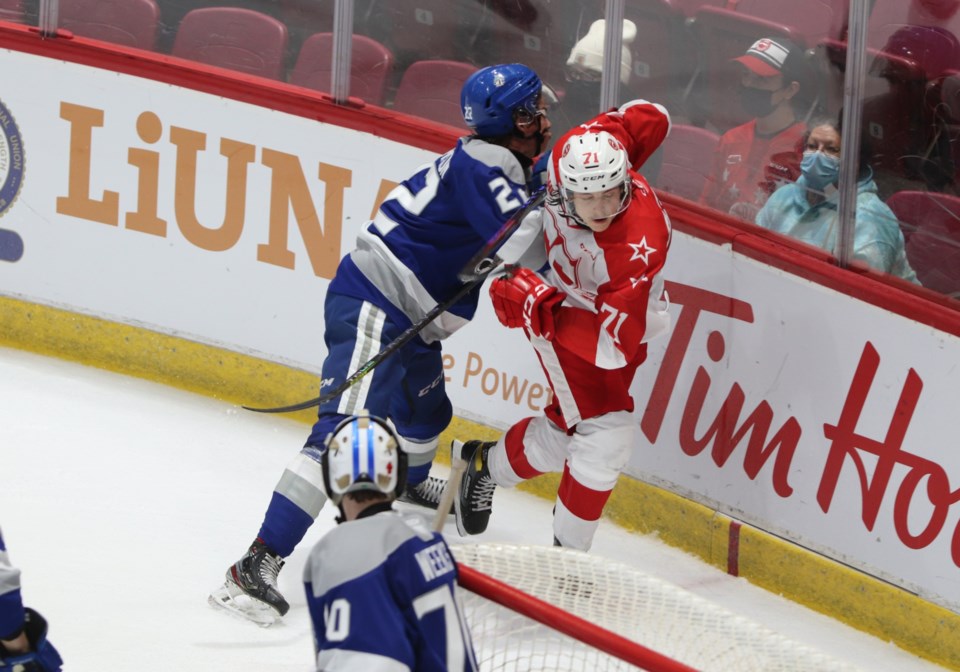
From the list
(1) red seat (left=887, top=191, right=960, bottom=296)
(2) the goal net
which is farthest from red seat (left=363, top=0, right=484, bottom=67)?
(2) the goal net

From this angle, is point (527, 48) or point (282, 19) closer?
point (527, 48)

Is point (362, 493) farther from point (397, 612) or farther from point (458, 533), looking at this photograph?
point (458, 533)

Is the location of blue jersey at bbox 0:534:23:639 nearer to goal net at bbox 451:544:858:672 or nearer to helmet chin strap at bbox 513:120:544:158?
goal net at bbox 451:544:858:672

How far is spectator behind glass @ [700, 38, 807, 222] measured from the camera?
13.0ft

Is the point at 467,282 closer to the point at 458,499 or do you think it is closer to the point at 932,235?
the point at 458,499

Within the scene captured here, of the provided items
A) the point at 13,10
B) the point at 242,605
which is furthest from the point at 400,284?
the point at 13,10

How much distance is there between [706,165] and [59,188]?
2.31 m

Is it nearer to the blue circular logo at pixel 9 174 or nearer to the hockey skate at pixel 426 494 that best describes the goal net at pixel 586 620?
the hockey skate at pixel 426 494

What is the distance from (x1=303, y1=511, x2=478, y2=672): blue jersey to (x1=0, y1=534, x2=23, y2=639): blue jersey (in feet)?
1.85

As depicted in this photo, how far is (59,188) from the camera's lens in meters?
5.02

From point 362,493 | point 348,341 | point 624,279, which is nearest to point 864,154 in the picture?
point 624,279

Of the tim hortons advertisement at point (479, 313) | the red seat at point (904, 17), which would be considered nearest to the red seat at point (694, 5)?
the red seat at point (904, 17)

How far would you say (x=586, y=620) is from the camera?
2432mm

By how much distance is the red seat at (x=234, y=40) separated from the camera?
15.7 feet
